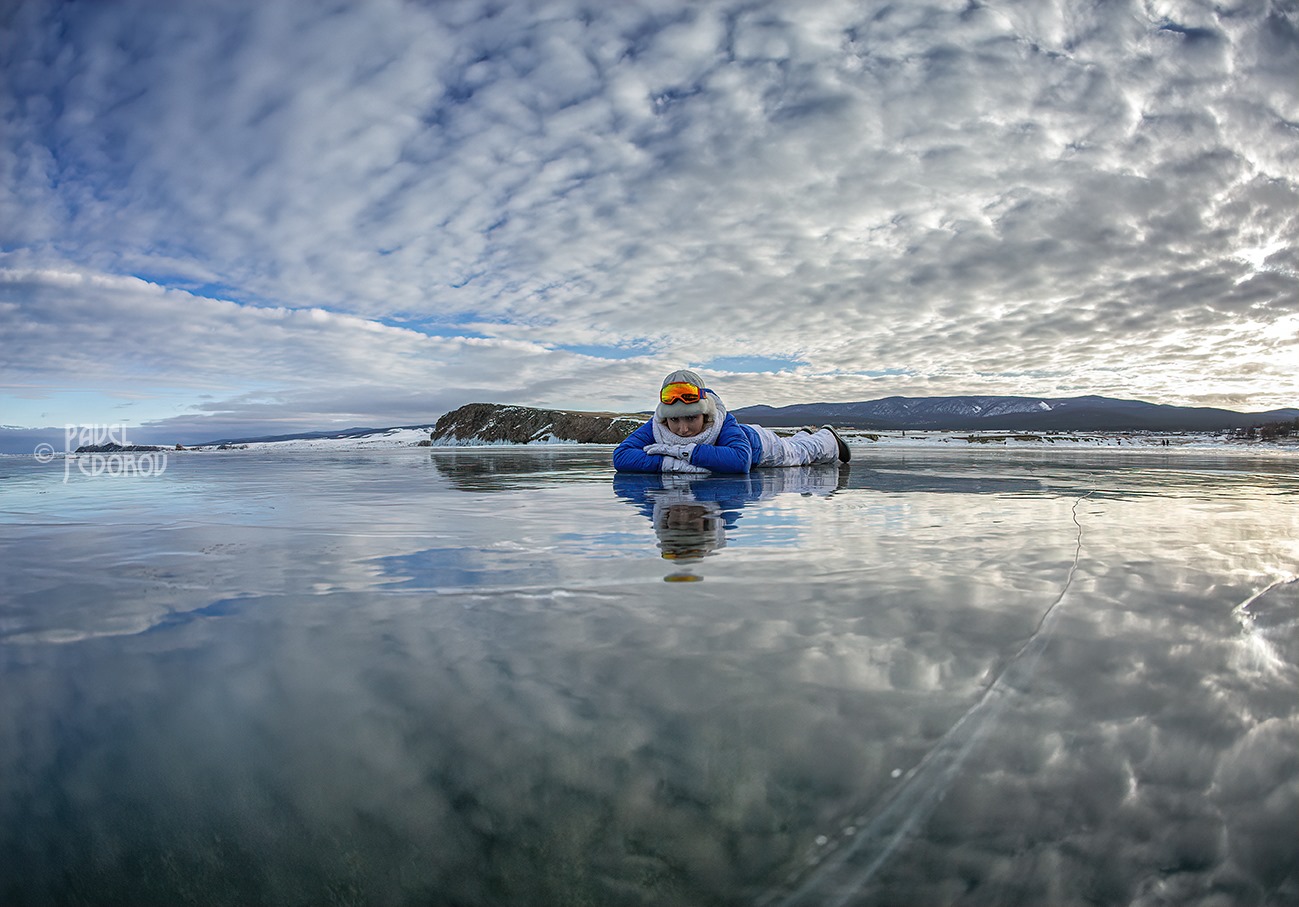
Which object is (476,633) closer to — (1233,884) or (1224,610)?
(1233,884)

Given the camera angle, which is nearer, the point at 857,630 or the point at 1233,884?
the point at 1233,884

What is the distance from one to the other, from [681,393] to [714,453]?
881 millimetres

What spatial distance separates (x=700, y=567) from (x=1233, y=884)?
174cm

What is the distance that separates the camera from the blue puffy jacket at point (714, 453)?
7730mm

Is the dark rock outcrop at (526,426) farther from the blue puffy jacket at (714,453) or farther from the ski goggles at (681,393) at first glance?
the ski goggles at (681,393)

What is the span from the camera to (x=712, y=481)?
7633 mm

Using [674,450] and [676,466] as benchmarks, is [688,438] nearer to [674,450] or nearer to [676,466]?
[674,450]

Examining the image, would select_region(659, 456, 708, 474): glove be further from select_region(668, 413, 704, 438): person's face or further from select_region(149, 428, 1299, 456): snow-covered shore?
select_region(149, 428, 1299, 456): snow-covered shore

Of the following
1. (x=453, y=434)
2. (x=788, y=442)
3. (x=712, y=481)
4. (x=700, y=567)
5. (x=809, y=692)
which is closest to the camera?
(x=809, y=692)

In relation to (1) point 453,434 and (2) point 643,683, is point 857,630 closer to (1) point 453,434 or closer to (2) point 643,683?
(2) point 643,683

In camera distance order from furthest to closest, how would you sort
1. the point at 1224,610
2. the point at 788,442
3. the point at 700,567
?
the point at 788,442 < the point at 700,567 < the point at 1224,610

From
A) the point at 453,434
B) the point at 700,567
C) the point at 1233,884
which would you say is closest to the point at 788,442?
the point at 700,567

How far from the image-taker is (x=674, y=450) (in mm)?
8039

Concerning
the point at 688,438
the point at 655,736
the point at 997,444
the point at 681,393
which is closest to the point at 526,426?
the point at 997,444
